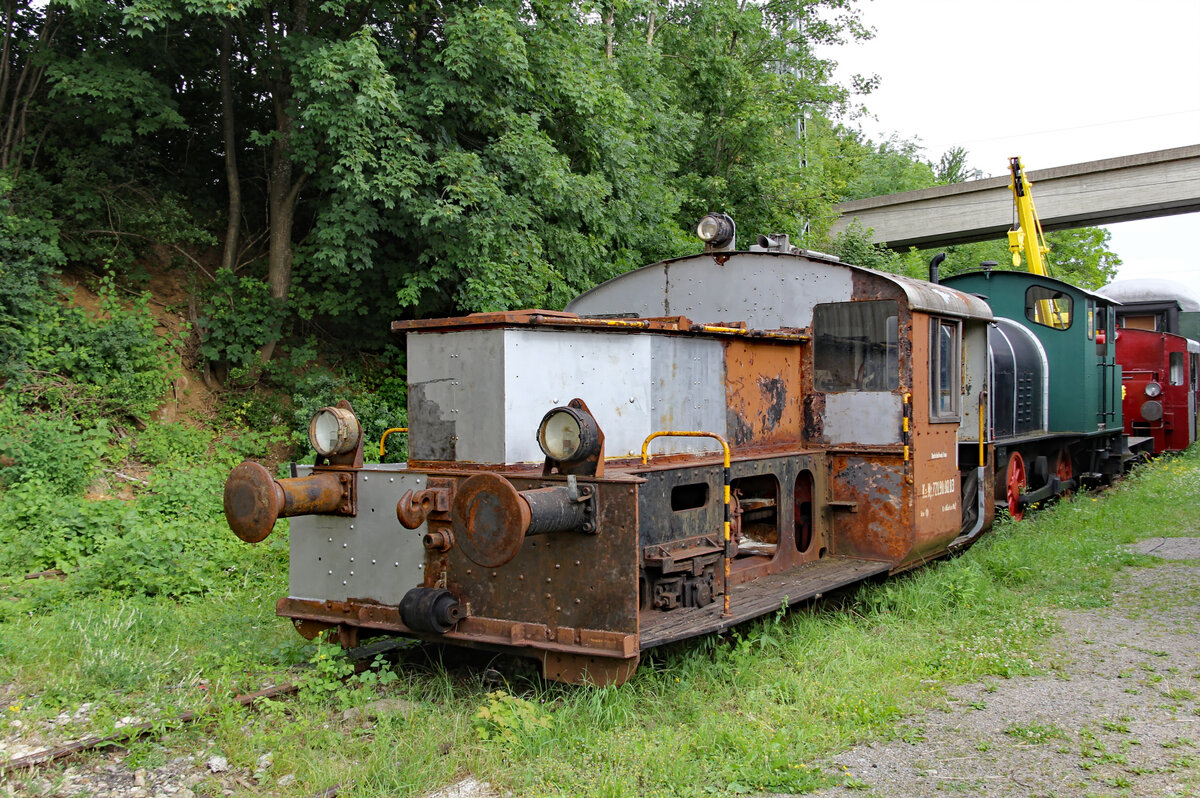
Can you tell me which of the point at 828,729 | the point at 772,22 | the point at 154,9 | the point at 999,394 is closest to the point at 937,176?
the point at 772,22

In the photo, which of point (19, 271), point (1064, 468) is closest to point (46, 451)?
point (19, 271)

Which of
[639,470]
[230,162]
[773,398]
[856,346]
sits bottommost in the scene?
[639,470]

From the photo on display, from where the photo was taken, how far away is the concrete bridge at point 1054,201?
1038 inches

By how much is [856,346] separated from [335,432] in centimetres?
404

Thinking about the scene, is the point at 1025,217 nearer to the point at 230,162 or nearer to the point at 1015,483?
the point at 1015,483

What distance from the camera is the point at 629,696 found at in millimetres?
4676

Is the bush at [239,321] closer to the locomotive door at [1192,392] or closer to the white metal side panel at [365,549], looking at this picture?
the white metal side panel at [365,549]

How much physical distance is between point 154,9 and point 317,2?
315 centimetres

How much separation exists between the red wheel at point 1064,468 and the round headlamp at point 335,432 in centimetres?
1072

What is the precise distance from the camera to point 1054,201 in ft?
91.0

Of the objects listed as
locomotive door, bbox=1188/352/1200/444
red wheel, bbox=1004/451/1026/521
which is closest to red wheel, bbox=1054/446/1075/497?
red wheel, bbox=1004/451/1026/521

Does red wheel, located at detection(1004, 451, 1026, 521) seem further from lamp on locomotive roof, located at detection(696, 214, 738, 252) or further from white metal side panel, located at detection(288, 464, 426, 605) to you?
white metal side panel, located at detection(288, 464, 426, 605)

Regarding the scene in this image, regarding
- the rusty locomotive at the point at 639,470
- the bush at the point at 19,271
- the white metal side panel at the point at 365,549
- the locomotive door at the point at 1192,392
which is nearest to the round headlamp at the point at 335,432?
the rusty locomotive at the point at 639,470

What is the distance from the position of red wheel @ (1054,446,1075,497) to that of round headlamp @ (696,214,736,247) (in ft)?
25.7
